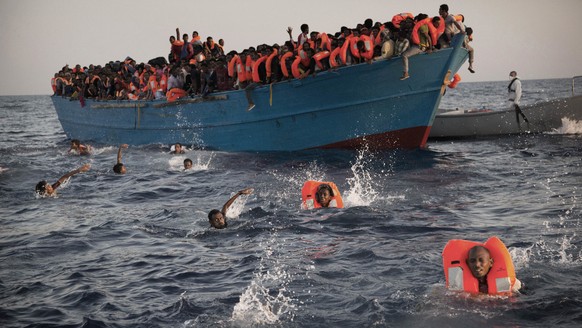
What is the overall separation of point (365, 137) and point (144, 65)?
12064 millimetres

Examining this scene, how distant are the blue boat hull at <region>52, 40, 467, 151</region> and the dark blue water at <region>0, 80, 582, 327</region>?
2.87ft

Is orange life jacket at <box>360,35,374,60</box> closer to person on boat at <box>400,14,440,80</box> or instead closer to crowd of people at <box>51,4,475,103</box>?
crowd of people at <box>51,4,475,103</box>

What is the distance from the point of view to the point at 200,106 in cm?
2112

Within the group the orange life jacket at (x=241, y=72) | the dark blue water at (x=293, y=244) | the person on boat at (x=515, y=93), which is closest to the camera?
the dark blue water at (x=293, y=244)

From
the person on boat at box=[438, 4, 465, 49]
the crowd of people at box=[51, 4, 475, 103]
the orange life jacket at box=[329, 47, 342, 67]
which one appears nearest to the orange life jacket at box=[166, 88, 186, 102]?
the crowd of people at box=[51, 4, 475, 103]

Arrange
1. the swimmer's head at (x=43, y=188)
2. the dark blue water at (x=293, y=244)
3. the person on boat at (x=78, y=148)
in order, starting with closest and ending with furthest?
1. the dark blue water at (x=293, y=244)
2. the swimmer's head at (x=43, y=188)
3. the person on boat at (x=78, y=148)

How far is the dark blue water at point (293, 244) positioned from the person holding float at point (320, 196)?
41 centimetres

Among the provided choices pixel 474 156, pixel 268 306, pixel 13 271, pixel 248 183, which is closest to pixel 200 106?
pixel 248 183

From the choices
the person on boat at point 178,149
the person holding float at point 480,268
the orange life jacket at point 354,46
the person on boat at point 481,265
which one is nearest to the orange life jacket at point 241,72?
the person on boat at point 178,149

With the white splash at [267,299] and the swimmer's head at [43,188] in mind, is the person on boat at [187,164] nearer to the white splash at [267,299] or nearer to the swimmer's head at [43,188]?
the swimmer's head at [43,188]

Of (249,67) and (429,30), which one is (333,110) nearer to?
(249,67)

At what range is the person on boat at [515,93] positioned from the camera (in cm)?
2102

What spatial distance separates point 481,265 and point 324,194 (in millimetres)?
4892

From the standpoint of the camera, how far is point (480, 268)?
694cm
